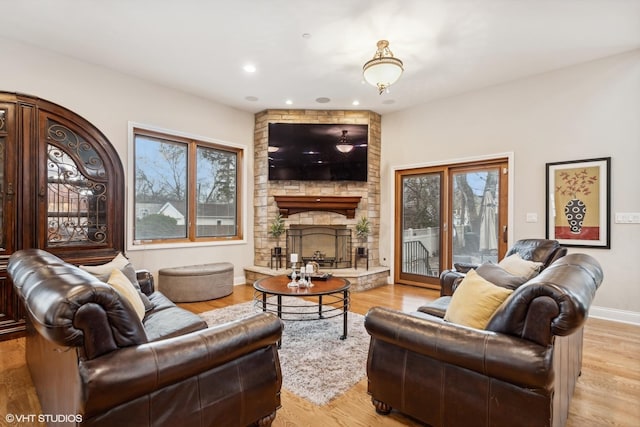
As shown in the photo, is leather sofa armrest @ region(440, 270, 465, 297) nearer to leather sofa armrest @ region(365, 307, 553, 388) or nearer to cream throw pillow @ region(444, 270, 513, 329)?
cream throw pillow @ region(444, 270, 513, 329)

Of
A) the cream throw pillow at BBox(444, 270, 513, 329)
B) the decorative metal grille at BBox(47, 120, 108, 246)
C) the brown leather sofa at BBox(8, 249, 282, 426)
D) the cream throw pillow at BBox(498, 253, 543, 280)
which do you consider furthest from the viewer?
the decorative metal grille at BBox(47, 120, 108, 246)

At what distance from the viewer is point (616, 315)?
363 cm

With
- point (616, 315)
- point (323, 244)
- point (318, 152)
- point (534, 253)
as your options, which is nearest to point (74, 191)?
point (318, 152)

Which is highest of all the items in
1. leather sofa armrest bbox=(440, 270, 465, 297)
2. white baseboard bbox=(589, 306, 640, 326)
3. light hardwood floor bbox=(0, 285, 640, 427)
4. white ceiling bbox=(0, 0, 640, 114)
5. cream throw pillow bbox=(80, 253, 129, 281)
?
white ceiling bbox=(0, 0, 640, 114)

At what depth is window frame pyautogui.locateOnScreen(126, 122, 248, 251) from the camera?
4.25m

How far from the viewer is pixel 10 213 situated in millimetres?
3129

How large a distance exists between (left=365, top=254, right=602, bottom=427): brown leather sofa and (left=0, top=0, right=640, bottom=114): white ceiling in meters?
2.43

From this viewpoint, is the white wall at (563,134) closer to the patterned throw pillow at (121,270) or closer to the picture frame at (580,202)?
the picture frame at (580,202)

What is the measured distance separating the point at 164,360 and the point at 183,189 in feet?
13.4

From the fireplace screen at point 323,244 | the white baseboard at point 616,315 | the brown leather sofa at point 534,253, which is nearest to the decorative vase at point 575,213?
the white baseboard at point 616,315

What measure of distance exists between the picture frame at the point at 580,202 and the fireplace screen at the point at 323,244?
2906 millimetres

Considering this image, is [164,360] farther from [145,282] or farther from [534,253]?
[534,253]

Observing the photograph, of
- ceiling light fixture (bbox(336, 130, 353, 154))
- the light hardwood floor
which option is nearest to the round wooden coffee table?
the light hardwood floor

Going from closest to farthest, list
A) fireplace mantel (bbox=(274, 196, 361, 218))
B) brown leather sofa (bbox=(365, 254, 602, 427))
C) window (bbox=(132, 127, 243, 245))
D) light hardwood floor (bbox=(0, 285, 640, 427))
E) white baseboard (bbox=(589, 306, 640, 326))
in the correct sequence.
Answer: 1. brown leather sofa (bbox=(365, 254, 602, 427))
2. light hardwood floor (bbox=(0, 285, 640, 427))
3. white baseboard (bbox=(589, 306, 640, 326))
4. window (bbox=(132, 127, 243, 245))
5. fireplace mantel (bbox=(274, 196, 361, 218))
